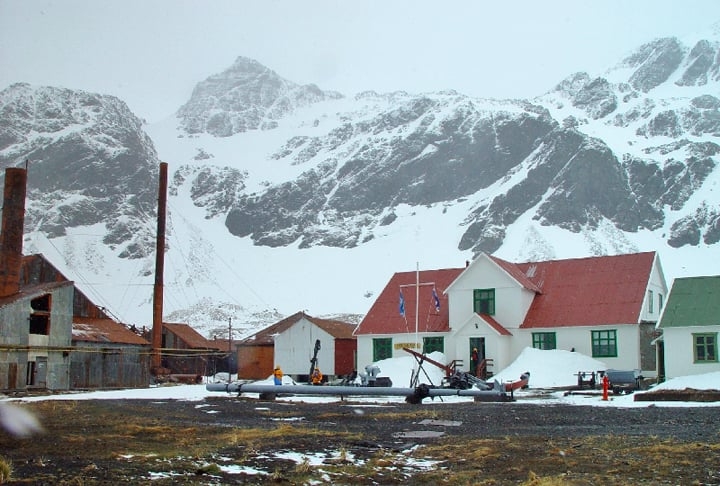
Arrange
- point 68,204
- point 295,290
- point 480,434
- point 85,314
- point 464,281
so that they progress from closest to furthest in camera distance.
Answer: point 480,434 < point 464,281 < point 85,314 < point 295,290 < point 68,204

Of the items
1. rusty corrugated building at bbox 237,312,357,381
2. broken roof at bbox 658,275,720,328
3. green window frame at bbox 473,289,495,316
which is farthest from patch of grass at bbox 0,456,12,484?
rusty corrugated building at bbox 237,312,357,381

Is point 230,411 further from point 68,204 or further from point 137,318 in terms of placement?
point 68,204

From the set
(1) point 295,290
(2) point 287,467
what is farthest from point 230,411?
(1) point 295,290

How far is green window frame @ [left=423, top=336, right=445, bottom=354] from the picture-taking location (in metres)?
46.9

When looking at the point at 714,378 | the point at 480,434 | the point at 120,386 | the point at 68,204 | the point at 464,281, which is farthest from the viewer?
the point at 68,204

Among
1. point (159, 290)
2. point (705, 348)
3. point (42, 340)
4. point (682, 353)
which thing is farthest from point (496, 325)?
point (42, 340)

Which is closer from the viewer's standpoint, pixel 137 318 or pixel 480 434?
pixel 480 434

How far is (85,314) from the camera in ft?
171

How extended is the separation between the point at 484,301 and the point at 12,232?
83.7 ft

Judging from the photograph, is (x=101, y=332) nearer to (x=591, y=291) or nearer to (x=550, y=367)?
(x=550, y=367)

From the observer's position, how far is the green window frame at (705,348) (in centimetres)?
3369

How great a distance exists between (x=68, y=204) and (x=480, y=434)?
613 ft

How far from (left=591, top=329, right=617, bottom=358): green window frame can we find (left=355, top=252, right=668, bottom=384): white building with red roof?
0.17 ft

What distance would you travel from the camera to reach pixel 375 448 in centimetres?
1374
